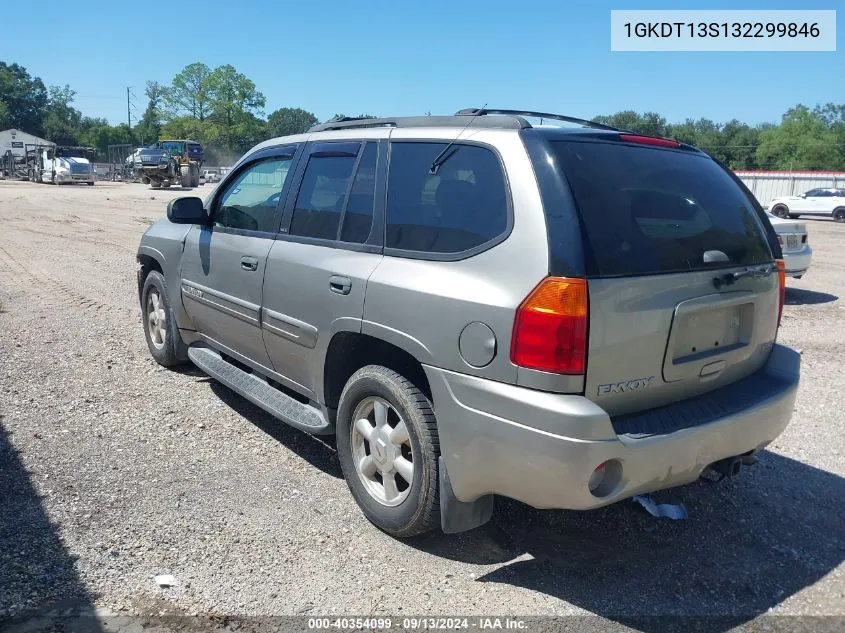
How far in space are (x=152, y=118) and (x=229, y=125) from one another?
13.6 meters

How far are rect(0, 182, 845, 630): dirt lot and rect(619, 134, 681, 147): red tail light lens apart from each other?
6.19 feet

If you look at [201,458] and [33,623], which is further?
[201,458]

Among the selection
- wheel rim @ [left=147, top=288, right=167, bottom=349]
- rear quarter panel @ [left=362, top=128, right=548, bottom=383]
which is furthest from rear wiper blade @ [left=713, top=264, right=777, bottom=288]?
wheel rim @ [left=147, top=288, right=167, bottom=349]

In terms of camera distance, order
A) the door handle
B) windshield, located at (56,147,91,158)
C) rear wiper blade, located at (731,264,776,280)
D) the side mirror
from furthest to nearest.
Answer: windshield, located at (56,147,91,158) → the side mirror → the door handle → rear wiper blade, located at (731,264,776,280)

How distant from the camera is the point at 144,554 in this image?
322cm

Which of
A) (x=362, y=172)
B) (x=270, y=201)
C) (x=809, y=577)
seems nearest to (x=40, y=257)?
(x=270, y=201)

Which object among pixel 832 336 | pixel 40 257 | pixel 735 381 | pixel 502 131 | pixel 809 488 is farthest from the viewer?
pixel 40 257

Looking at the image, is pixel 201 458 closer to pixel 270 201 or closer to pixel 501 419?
pixel 270 201

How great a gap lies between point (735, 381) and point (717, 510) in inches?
34.0

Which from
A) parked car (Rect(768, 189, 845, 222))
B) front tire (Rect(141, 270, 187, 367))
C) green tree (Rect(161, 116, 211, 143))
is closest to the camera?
front tire (Rect(141, 270, 187, 367))

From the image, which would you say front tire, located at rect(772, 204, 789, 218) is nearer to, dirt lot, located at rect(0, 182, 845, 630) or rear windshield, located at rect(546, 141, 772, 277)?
dirt lot, located at rect(0, 182, 845, 630)

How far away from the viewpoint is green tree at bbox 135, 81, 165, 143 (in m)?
99.7

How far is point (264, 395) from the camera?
426 cm

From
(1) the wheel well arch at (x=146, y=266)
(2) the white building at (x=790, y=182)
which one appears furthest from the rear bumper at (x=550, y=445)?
(2) the white building at (x=790, y=182)
